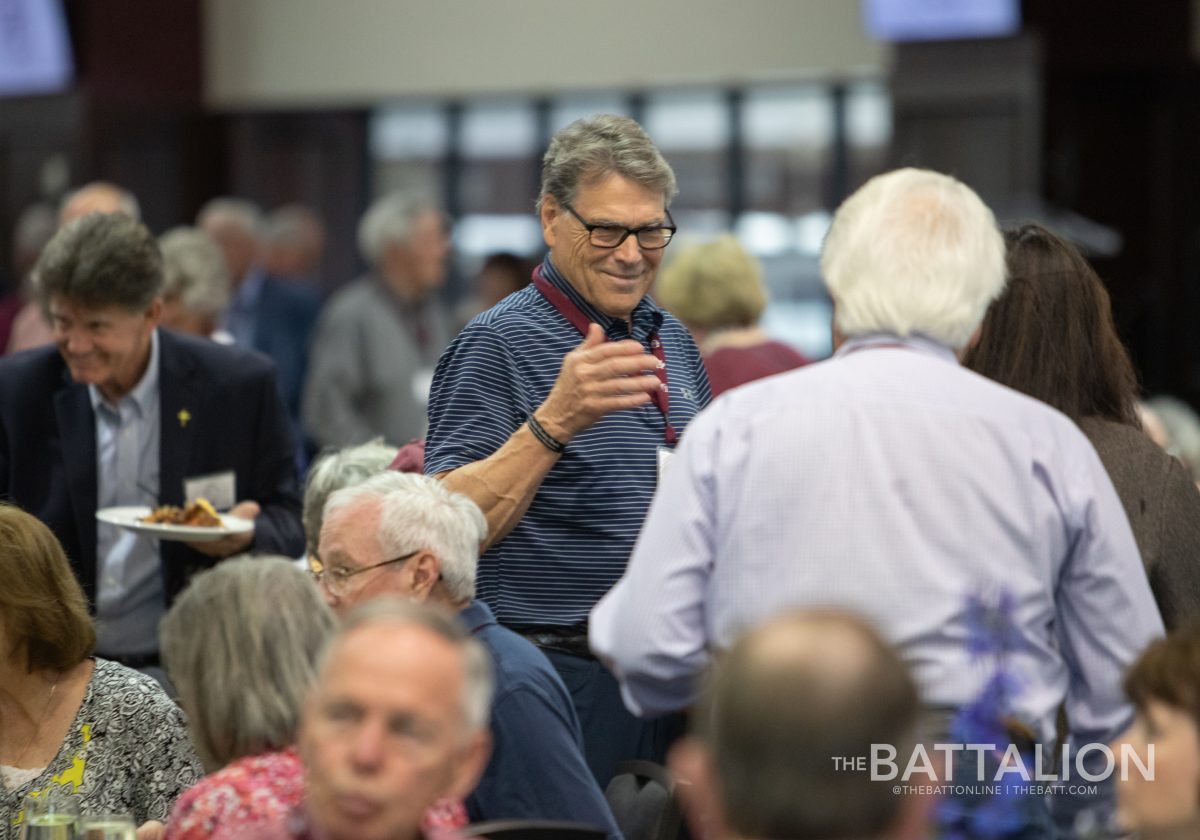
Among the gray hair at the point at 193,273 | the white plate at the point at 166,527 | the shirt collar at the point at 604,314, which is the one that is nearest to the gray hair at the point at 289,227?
the gray hair at the point at 193,273

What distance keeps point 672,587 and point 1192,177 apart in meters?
8.86

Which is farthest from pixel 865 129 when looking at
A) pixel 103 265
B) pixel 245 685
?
pixel 245 685

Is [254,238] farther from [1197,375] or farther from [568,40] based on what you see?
[1197,375]

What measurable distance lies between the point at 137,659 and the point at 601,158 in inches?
65.2

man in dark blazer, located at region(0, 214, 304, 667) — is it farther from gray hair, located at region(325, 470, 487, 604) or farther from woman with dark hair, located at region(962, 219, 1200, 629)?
woman with dark hair, located at region(962, 219, 1200, 629)

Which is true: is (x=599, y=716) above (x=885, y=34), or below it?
below

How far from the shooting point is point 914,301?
2365 millimetres

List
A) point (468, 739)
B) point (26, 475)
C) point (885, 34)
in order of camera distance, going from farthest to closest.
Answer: point (885, 34), point (26, 475), point (468, 739)

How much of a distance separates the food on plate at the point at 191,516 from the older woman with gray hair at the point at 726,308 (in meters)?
1.86

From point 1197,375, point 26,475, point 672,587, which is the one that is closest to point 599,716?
point 672,587

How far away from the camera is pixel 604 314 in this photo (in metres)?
3.40

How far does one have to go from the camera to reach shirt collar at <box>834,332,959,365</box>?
2.39 metres

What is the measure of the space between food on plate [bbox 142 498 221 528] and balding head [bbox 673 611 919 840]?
8.25ft

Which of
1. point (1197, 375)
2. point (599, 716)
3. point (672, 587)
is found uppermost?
point (672, 587)
